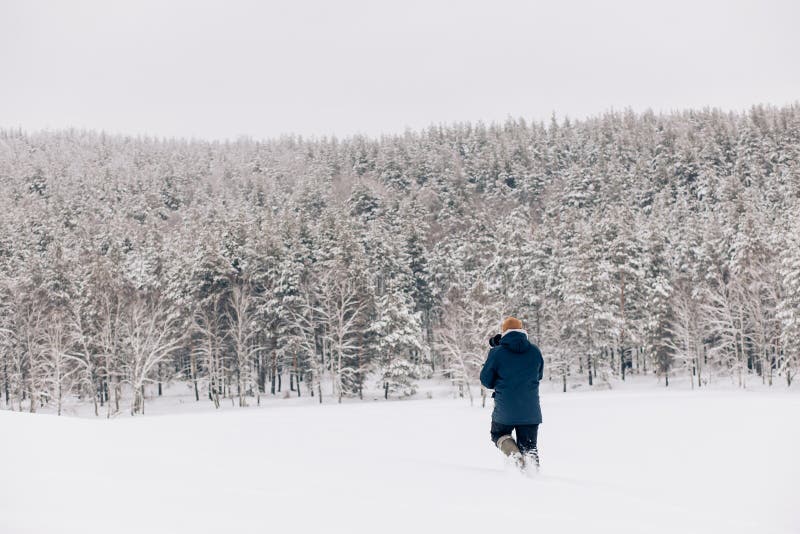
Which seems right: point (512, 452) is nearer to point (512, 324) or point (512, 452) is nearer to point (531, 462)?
point (531, 462)

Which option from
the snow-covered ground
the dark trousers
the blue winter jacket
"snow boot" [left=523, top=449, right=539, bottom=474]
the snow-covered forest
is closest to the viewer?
the snow-covered ground

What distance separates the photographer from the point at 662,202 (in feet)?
278

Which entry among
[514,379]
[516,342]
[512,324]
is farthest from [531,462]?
[512,324]

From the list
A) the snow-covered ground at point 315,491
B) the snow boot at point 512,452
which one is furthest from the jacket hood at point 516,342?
the snow-covered ground at point 315,491

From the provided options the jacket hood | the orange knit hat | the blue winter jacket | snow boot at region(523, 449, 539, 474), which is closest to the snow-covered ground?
snow boot at region(523, 449, 539, 474)

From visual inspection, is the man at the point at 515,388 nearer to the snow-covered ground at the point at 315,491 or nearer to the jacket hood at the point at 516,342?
the jacket hood at the point at 516,342

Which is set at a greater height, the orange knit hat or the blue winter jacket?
the orange knit hat

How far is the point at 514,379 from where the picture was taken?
6766 millimetres

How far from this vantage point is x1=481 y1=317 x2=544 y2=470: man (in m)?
6.73

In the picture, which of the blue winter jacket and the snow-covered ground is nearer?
the snow-covered ground

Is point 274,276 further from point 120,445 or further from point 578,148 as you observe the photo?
point 578,148

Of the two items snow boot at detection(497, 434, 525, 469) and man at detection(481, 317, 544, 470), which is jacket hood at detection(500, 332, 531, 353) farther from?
snow boot at detection(497, 434, 525, 469)

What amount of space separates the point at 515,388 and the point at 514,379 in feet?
0.34

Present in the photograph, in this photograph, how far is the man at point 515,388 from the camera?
673 centimetres
